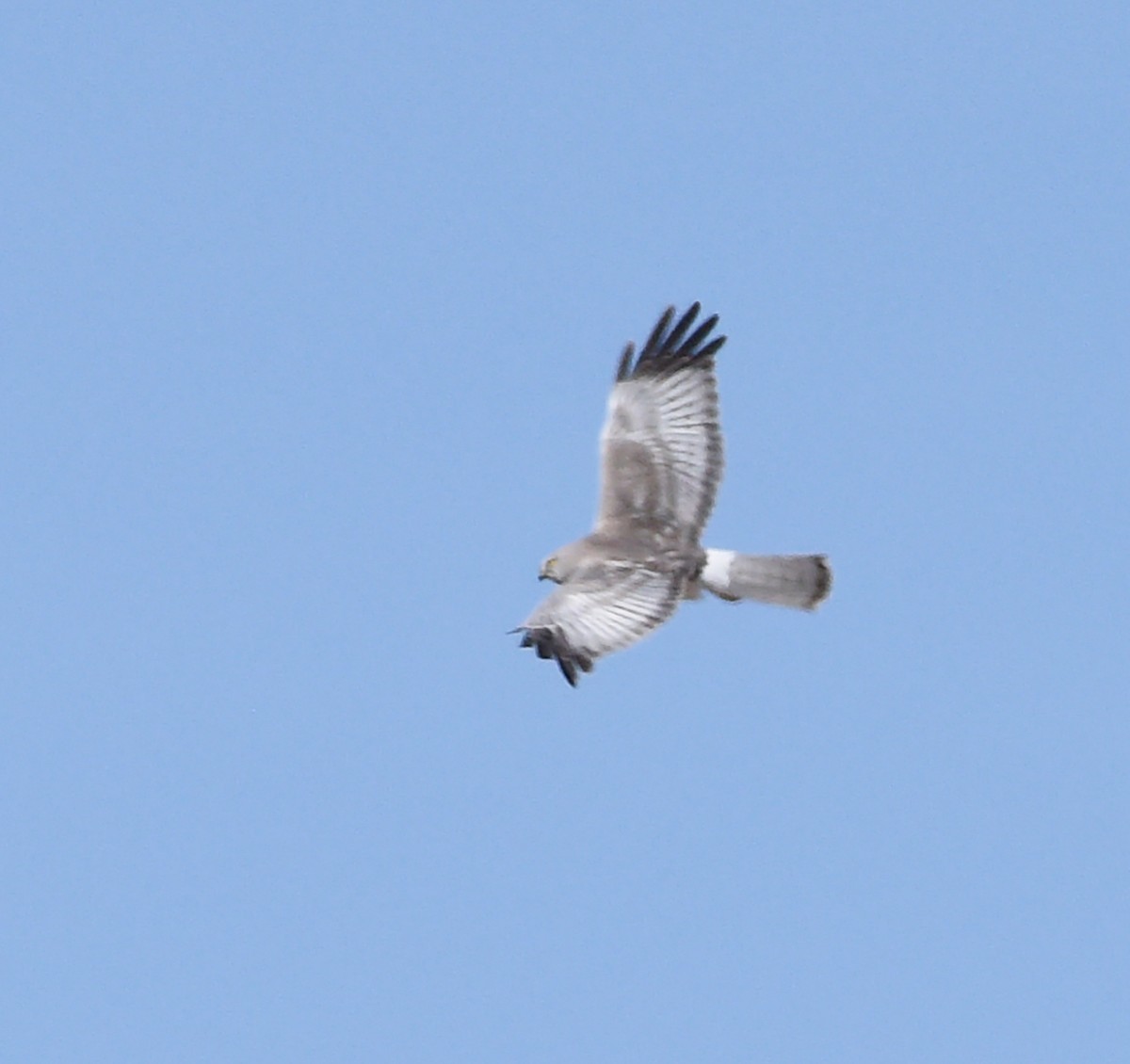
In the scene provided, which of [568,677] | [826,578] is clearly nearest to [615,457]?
[826,578]

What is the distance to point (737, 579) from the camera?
42.0 feet

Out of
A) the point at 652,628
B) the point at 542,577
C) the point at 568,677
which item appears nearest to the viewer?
the point at 568,677

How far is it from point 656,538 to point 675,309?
144cm

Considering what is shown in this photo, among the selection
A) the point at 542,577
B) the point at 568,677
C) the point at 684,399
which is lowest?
the point at 568,677

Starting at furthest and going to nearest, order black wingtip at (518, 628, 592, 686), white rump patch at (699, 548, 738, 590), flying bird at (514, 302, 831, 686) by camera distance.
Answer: white rump patch at (699, 548, 738, 590) → flying bird at (514, 302, 831, 686) → black wingtip at (518, 628, 592, 686)

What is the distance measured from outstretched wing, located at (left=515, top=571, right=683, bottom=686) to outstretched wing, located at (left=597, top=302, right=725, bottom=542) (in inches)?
24.6

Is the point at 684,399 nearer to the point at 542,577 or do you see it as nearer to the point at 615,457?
the point at 615,457

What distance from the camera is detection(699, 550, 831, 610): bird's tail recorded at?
1280 cm

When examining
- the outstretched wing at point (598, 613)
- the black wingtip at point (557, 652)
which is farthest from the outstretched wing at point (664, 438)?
the black wingtip at point (557, 652)

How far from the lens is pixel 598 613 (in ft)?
39.2

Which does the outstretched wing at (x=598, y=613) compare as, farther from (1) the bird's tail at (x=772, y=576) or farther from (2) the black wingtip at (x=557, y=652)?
(1) the bird's tail at (x=772, y=576)

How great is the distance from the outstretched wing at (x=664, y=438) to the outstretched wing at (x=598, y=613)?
0.62 meters

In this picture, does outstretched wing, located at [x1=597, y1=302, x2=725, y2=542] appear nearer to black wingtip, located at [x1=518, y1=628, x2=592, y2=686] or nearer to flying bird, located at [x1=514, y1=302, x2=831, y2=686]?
flying bird, located at [x1=514, y1=302, x2=831, y2=686]

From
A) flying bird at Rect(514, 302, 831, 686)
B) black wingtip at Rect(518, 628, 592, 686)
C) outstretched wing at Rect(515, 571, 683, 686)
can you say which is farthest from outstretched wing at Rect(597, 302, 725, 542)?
black wingtip at Rect(518, 628, 592, 686)
